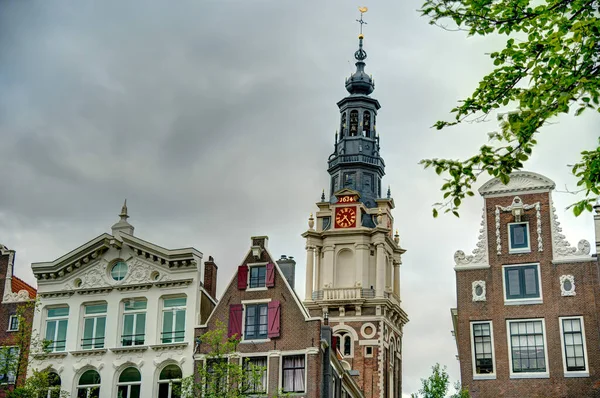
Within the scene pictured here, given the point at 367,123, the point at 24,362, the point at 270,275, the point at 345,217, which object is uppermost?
the point at 367,123

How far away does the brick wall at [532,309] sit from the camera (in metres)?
36.8

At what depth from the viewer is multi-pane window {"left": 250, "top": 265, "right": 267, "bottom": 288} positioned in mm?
40562

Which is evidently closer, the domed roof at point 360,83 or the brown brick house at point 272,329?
the brown brick house at point 272,329

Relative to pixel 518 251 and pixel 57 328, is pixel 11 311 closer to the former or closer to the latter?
pixel 57 328

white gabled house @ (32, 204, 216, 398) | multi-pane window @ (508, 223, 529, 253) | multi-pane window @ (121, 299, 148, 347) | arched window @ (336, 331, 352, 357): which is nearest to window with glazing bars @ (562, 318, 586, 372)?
multi-pane window @ (508, 223, 529, 253)

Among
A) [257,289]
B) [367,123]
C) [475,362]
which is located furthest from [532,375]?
[367,123]

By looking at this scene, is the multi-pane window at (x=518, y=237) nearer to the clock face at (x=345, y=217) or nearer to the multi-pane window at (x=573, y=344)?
the multi-pane window at (x=573, y=344)

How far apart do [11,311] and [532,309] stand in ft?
78.9

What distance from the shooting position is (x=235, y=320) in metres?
40.2

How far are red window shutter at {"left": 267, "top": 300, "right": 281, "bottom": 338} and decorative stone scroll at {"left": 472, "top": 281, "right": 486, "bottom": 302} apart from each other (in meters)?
8.33

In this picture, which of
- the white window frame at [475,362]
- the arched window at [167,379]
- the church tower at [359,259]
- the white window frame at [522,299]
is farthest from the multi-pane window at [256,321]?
the church tower at [359,259]

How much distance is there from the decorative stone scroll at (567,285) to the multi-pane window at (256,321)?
12.5 meters

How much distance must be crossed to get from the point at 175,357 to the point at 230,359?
2626mm

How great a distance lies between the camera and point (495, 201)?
131 feet
